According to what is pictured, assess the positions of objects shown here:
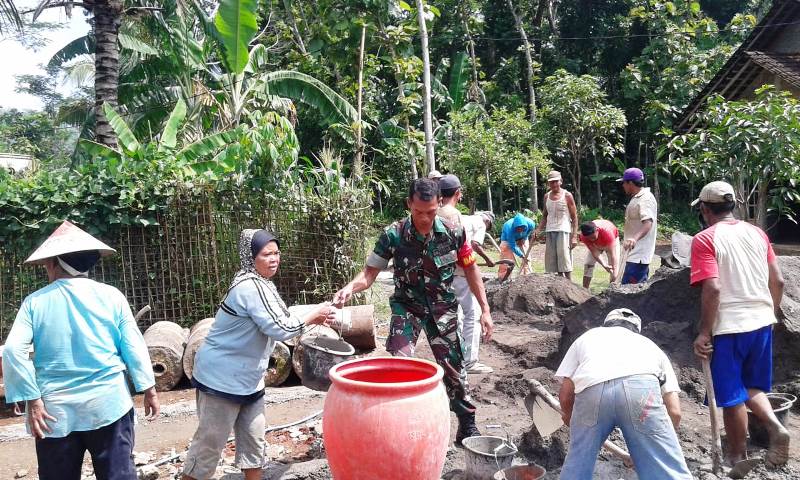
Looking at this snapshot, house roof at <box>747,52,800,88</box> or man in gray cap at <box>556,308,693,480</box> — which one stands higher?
house roof at <box>747,52,800,88</box>

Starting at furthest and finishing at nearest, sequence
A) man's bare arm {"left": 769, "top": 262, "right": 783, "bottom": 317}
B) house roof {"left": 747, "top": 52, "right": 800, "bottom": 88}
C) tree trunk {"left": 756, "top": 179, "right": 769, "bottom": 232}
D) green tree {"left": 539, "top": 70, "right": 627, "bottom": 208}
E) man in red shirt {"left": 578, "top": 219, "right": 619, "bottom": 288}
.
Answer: green tree {"left": 539, "top": 70, "right": 627, "bottom": 208}
house roof {"left": 747, "top": 52, "right": 800, "bottom": 88}
man in red shirt {"left": 578, "top": 219, "right": 619, "bottom": 288}
tree trunk {"left": 756, "top": 179, "right": 769, "bottom": 232}
man's bare arm {"left": 769, "top": 262, "right": 783, "bottom": 317}

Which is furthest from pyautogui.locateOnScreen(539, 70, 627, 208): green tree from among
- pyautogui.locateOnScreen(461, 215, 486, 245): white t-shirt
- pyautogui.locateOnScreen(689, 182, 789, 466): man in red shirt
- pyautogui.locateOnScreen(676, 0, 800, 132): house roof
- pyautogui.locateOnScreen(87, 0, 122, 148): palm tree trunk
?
pyautogui.locateOnScreen(689, 182, 789, 466): man in red shirt

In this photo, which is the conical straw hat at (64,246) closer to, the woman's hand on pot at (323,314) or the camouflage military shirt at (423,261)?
the woman's hand on pot at (323,314)

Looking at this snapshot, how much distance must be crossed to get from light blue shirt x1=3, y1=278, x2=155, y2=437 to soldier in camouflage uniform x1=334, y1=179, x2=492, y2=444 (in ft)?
5.20

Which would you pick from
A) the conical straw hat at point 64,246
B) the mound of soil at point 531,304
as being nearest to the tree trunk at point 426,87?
→ the mound of soil at point 531,304

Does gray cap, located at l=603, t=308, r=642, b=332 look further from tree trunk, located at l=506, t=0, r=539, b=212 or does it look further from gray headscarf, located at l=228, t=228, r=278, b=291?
tree trunk, located at l=506, t=0, r=539, b=212

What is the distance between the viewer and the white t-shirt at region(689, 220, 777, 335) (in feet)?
12.6

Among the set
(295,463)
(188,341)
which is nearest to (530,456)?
(295,463)

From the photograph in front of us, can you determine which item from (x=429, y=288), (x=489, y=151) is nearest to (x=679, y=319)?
(x=429, y=288)

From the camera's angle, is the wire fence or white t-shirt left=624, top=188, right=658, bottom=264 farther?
white t-shirt left=624, top=188, right=658, bottom=264

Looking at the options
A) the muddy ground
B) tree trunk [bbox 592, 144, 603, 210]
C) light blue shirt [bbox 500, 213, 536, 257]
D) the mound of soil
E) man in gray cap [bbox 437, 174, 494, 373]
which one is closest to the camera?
the muddy ground

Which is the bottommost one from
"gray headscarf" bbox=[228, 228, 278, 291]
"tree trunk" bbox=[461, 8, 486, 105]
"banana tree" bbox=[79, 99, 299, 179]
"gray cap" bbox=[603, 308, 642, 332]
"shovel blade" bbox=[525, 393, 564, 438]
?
"shovel blade" bbox=[525, 393, 564, 438]

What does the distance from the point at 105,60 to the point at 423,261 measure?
6583 mm

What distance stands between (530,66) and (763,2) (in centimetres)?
995
